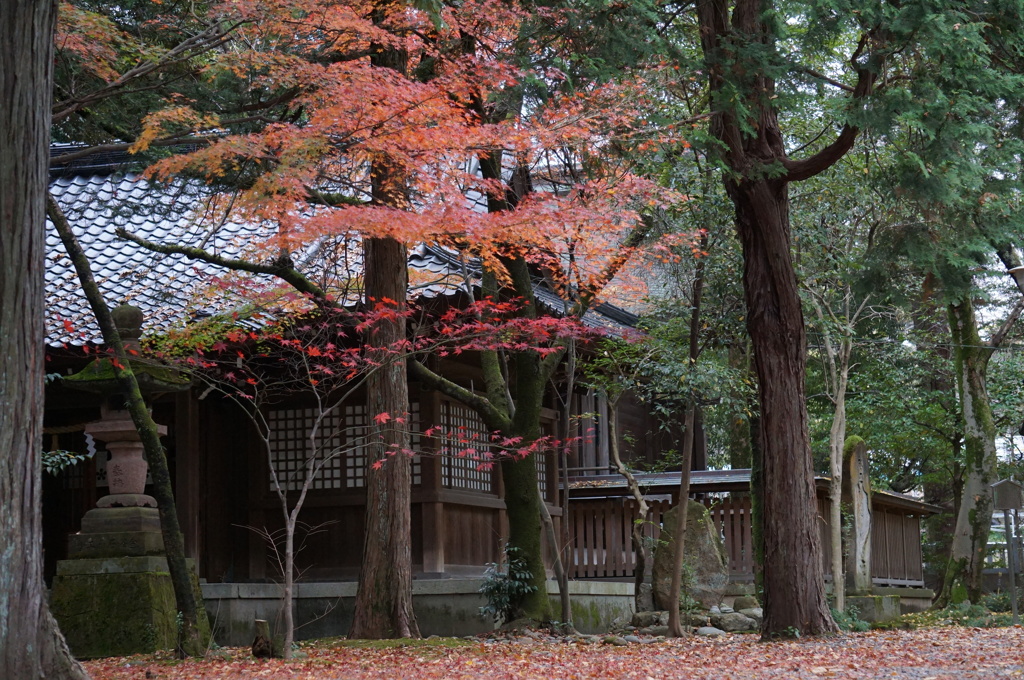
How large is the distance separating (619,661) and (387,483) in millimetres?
3259

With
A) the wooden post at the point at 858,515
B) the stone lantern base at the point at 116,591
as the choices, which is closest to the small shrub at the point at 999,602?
the wooden post at the point at 858,515

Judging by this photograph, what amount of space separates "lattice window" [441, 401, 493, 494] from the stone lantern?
3961mm

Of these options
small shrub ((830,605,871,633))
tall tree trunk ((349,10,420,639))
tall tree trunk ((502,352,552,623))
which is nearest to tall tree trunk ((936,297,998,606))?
small shrub ((830,605,871,633))

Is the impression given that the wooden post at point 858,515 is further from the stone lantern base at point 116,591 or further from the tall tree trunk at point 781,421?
the stone lantern base at point 116,591

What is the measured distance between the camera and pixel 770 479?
10219 millimetres

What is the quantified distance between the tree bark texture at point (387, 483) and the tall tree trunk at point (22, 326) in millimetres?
4957

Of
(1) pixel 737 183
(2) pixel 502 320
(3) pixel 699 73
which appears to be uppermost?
(3) pixel 699 73

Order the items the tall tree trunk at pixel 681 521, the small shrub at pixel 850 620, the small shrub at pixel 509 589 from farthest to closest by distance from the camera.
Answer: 1. the small shrub at pixel 850 620
2. the small shrub at pixel 509 589
3. the tall tree trunk at pixel 681 521

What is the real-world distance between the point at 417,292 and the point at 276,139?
306 cm

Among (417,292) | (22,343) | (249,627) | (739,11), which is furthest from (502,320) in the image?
(22,343)

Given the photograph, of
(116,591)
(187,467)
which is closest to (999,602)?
(187,467)

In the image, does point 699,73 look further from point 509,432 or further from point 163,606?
point 163,606

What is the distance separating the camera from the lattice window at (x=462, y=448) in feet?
44.8

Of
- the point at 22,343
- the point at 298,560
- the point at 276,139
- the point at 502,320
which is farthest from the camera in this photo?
the point at 298,560
